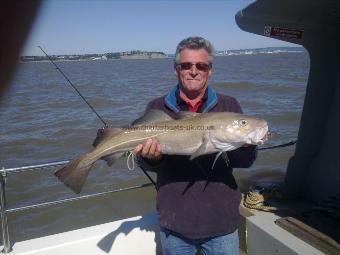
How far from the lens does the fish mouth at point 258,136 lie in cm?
309

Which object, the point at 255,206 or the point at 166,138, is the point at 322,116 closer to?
the point at 255,206

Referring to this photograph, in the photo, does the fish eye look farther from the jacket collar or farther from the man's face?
the man's face

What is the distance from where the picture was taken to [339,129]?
4688 mm

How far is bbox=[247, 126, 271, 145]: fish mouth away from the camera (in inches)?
122

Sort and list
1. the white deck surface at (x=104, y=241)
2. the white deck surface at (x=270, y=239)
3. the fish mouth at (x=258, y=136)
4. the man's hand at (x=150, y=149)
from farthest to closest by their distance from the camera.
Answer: the white deck surface at (x=104, y=241) < the white deck surface at (x=270, y=239) < the man's hand at (x=150, y=149) < the fish mouth at (x=258, y=136)

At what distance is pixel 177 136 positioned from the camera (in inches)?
128

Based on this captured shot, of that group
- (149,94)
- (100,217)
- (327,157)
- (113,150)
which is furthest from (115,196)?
(149,94)

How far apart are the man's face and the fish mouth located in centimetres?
58

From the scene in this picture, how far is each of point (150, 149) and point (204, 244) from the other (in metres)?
0.94

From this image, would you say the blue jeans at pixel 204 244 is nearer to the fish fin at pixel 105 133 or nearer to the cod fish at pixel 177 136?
the cod fish at pixel 177 136

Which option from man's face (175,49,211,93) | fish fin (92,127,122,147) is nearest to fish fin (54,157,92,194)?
fish fin (92,127,122,147)

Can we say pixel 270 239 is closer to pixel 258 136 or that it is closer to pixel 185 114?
pixel 258 136

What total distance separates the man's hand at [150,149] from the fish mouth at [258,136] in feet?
2.38

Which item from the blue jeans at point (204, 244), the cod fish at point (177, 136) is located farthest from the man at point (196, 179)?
the cod fish at point (177, 136)
